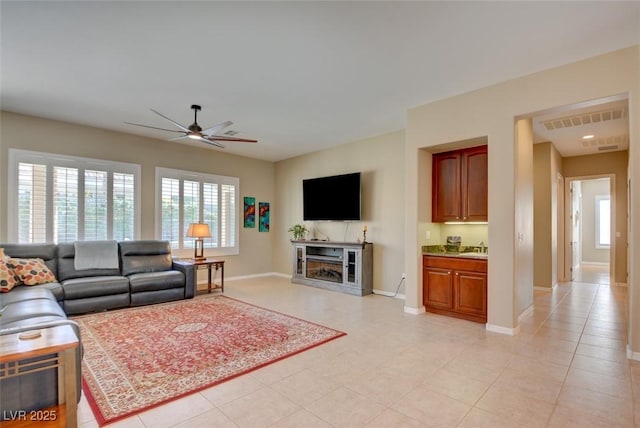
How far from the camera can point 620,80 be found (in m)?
3.04

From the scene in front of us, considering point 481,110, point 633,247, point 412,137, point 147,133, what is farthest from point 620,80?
point 147,133

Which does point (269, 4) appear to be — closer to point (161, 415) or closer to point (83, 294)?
point (161, 415)

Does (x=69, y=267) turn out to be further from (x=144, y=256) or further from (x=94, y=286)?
(x=144, y=256)

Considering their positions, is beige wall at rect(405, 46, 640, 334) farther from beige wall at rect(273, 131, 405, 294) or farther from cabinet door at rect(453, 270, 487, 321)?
beige wall at rect(273, 131, 405, 294)

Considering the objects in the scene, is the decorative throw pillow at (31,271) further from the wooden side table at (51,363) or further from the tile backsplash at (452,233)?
the tile backsplash at (452,233)

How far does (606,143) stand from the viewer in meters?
5.99

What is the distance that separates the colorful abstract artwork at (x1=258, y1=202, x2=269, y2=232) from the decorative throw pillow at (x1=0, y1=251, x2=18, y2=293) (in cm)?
456

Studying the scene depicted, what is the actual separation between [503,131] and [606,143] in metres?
3.92

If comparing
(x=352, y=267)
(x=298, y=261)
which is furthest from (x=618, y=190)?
(x=298, y=261)

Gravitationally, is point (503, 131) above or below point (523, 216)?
above

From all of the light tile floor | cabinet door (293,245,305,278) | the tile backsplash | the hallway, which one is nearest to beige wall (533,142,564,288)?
the hallway

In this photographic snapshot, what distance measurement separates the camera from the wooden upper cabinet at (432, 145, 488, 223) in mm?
4324

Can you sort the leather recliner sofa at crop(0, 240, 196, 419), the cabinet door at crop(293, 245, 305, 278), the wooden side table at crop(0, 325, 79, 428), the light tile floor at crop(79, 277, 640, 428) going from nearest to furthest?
the wooden side table at crop(0, 325, 79, 428) < the light tile floor at crop(79, 277, 640, 428) < the leather recliner sofa at crop(0, 240, 196, 419) < the cabinet door at crop(293, 245, 305, 278)

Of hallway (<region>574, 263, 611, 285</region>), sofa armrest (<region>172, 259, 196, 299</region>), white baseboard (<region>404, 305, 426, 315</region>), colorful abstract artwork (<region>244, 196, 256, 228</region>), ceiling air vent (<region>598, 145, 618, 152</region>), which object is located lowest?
hallway (<region>574, 263, 611, 285</region>)
